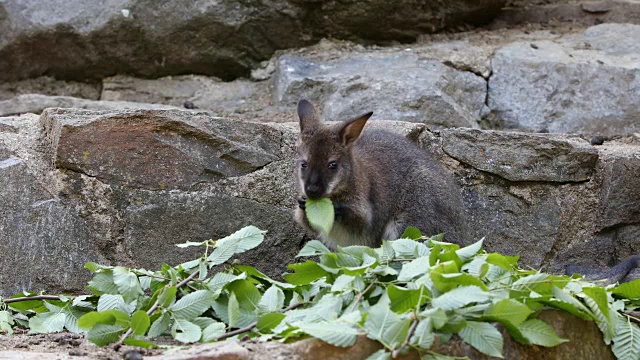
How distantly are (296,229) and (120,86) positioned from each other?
1.69 metres

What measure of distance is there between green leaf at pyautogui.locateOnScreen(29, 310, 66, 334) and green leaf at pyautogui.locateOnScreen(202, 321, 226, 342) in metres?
0.79

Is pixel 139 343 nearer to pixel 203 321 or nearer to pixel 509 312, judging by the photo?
pixel 203 321

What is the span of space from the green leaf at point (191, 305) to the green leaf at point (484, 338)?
4.08 feet

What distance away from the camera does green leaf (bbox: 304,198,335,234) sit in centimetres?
517

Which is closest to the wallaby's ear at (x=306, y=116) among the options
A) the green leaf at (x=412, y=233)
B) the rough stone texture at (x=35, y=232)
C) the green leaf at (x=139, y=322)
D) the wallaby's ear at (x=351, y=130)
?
the wallaby's ear at (x=351, y=130)

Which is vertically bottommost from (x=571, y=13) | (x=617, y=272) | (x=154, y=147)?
(x=617, y=272)

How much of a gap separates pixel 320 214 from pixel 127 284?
116 centimetres

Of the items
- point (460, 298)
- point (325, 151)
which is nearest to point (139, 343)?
point (460, 298)

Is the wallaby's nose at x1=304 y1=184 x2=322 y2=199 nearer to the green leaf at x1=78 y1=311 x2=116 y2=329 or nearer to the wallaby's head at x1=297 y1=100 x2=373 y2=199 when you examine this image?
the wallaby's head at x1=297 y1=100 x2=373 y2=199

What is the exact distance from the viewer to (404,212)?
18.7 feet

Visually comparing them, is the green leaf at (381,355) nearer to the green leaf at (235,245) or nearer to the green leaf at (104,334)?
the green leaf at (104,334)

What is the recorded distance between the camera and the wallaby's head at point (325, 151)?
5.32 m

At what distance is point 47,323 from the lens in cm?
447

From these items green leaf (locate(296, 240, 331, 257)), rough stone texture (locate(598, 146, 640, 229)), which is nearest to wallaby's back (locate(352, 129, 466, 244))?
rough stone texture (locate(598, 146, 640, 229))
